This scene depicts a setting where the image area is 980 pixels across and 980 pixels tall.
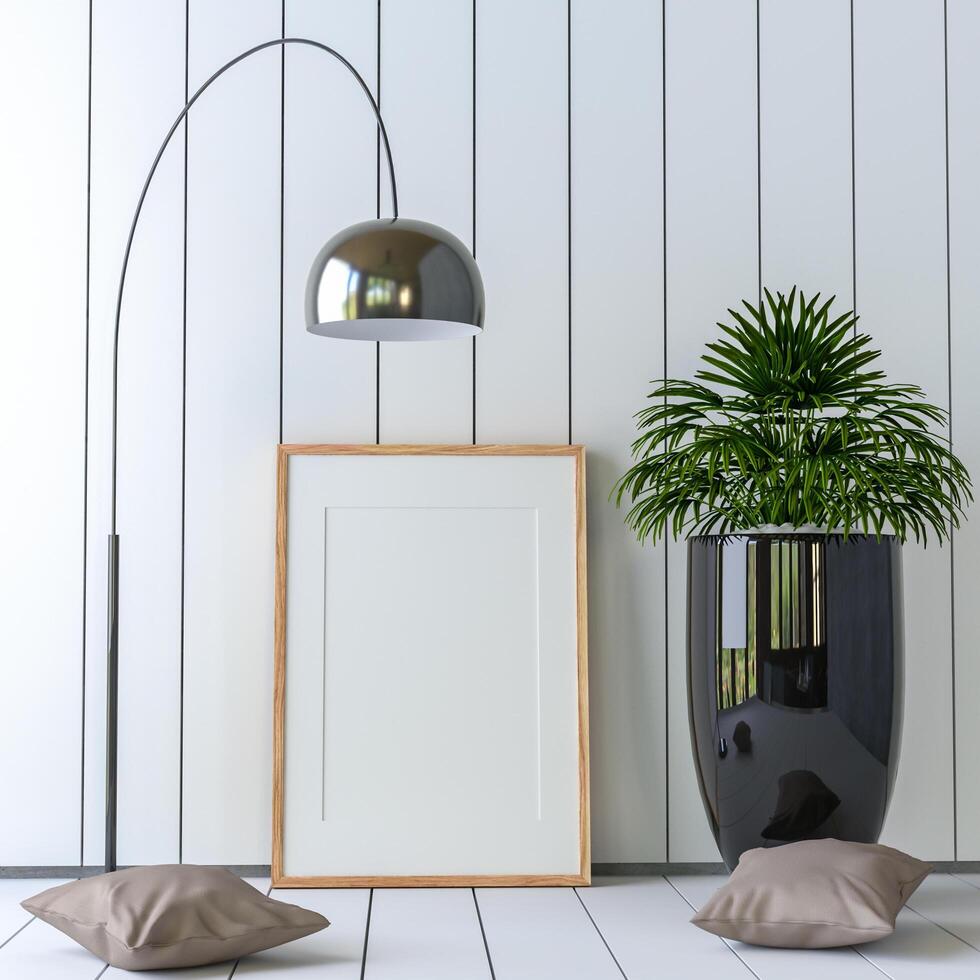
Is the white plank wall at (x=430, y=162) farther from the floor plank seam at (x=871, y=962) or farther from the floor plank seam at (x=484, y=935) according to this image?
the floor plank seam at (x=871, y=962)

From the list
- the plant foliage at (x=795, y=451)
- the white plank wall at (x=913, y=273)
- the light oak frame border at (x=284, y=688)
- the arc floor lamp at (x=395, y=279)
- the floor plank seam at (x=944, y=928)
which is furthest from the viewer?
the white plank wall at (x=913, y=273)

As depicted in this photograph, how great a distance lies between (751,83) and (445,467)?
143 cm

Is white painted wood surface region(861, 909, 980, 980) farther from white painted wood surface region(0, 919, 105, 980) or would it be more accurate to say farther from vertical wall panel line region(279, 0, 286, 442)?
vertical wall panel line region(279, 0, 286, 442)

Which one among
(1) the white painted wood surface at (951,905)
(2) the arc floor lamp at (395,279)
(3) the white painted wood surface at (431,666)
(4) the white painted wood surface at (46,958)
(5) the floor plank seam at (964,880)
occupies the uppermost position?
(2) the arc floor lamp at (395,279)

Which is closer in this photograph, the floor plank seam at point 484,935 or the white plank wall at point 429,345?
the floor plank seam at point 484,935

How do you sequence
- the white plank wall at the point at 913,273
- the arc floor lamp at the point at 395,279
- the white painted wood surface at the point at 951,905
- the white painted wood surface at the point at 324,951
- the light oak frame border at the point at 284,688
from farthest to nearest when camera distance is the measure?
the white plank wall at the point at 913,273 → the light oak frame border at the point at 284,688 → the white painted wood surface at the point at 951,905 → the white painted wood surface at the point at 324,951 → the arc floor lamp at the point at 395,279

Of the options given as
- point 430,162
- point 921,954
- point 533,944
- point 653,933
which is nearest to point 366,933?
point 533,944

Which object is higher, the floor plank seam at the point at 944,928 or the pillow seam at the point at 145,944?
the pillow seam at the point at 145,944

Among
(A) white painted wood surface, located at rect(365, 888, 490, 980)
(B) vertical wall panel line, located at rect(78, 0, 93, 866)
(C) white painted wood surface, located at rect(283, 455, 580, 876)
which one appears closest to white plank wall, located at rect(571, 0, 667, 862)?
(C) white painted wood surface, located at rect(283, 455, 580, 876)

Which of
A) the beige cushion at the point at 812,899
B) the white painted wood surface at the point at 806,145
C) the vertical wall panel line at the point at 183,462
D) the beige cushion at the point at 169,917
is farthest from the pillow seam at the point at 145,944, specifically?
the white painted wood surface at the point at 806,145

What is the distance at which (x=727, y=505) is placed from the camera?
3.15m

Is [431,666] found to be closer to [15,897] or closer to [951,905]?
[15,897]

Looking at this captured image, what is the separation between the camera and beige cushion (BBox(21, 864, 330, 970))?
7.29 feet

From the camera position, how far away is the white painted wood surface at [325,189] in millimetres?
3193
